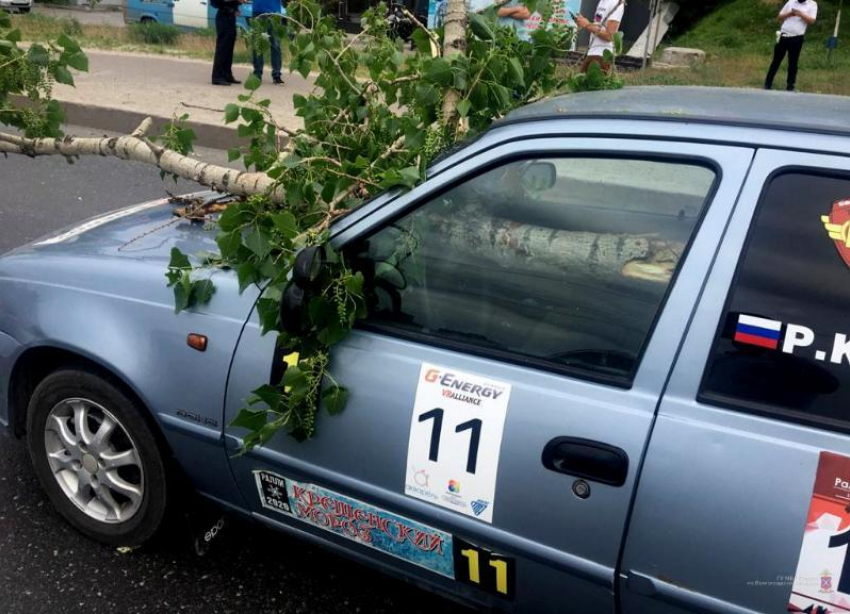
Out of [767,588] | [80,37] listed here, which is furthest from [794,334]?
[80,37]

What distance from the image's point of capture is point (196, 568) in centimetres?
290

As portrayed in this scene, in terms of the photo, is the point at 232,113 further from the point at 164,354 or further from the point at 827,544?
the point at 827,544

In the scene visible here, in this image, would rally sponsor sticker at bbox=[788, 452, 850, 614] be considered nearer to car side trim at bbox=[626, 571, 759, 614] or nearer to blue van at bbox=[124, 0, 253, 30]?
car side trim at bbox=[626, 571, 759, 614]

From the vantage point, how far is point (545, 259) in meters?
2.24

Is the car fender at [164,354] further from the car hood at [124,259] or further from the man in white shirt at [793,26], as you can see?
the man in white shirt at [793,26]

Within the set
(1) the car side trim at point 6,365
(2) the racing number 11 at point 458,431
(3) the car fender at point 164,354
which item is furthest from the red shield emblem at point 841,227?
(1) the car side trim at point 6,365

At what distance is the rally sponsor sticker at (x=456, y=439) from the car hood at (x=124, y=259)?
67cm

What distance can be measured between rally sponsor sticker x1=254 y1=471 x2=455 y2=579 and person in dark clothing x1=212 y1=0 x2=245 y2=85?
9883 millimetres

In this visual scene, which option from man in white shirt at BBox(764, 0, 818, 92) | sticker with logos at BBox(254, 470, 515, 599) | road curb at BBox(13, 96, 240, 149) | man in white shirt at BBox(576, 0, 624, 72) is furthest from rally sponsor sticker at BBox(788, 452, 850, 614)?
man in white shirt at BBox(764, 0, 818, 92)

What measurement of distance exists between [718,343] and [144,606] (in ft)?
6.49

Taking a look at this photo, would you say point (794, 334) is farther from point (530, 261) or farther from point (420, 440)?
point (420, 440)

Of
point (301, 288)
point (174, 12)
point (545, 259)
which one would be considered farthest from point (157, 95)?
point (174, 12)

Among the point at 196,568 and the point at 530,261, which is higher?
the point at 530,261

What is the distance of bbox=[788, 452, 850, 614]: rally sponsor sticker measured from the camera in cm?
172
